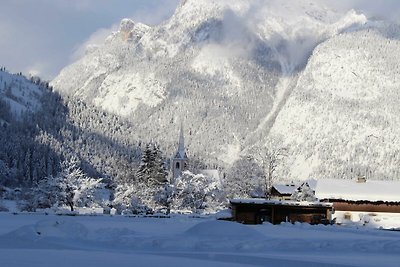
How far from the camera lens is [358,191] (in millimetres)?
66062

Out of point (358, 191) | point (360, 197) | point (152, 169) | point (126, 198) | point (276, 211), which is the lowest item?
point (276, 211)

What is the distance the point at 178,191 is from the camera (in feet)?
246

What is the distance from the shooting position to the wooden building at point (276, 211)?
1984 inches

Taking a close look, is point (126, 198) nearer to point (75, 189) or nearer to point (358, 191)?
point (75, 189)

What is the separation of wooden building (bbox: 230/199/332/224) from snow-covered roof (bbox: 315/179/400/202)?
45.0 feet

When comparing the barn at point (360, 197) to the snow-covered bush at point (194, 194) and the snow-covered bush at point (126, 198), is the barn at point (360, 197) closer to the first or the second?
the snow-covered bush at point (194, 194)

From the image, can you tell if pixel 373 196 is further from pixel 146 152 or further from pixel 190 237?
pixel 190 237

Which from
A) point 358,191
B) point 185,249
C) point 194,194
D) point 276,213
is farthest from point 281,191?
point 185,249

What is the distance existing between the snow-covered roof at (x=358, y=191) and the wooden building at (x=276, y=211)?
13.7 m

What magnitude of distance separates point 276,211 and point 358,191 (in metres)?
17.9

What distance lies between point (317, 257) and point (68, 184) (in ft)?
176

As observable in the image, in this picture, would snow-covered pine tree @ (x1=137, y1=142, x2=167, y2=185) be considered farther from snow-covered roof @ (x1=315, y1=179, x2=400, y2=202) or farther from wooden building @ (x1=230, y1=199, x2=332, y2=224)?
wooden building @ (x1=230, y1=199, x2=332, y2=224)

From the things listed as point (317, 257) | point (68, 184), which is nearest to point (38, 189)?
point (68, 184)

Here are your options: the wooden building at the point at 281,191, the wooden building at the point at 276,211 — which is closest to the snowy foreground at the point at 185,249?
the wooden building at the point at 276,211
